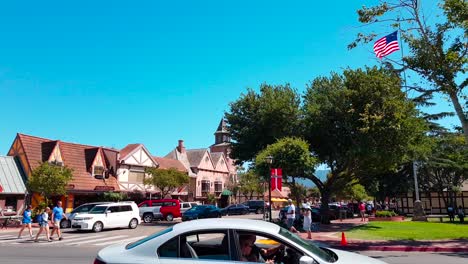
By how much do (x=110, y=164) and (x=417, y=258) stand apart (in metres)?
37.7

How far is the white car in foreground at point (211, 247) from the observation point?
5.47 m

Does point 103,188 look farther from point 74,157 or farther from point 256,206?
point 256,206

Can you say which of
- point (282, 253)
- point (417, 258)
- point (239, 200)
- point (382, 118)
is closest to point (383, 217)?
point (382, 118)

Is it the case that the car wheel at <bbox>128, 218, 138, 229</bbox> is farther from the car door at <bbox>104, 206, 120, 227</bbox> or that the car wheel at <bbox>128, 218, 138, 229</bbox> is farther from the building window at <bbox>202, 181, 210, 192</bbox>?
the building window at <bbox>202, 181, 210, 192</bbox>

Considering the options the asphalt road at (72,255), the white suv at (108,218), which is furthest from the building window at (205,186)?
the asphalt road at (72,255)

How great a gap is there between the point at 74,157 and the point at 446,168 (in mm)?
42143

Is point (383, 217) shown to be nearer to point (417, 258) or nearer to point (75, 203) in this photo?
point (417, 258)

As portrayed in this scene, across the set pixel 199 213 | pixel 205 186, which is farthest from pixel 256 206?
pixel 199 213

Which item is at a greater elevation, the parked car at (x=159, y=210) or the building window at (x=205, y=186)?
the building window at (x=205, y=186)

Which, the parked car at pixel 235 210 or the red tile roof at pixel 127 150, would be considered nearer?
the parked car at pixel 235 210

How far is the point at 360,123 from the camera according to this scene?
2478 centimetres

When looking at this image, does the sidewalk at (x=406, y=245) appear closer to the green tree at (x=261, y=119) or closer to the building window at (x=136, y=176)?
the green tree at (x=261, y=119)

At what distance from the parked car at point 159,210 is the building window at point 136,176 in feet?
35.8

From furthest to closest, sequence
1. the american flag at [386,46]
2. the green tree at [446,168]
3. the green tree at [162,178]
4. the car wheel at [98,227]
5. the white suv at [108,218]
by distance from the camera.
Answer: the green tree at [162,178] < the green tree at [446,168] < the car wheel at [98,227] < the white suv at [108,218] < the american flag at [386,46]
